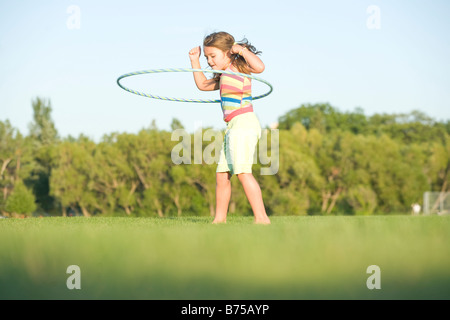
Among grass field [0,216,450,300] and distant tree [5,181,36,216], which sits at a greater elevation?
grass field [0,216,450,300]

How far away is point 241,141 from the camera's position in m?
5.66

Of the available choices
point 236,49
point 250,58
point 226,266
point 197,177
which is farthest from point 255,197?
point 197,177

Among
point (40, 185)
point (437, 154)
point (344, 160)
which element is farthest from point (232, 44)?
point (40, 185)

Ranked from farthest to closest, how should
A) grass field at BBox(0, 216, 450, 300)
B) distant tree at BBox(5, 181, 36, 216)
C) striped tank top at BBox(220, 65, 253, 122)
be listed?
1. distant tree at BBox(5, 181, 36, 216)
2. striped tank top at BBox(220, 65, 253, 122)
3. grass field at BBox(0, 216, 450, 300)

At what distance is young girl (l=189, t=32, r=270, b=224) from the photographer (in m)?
5.62

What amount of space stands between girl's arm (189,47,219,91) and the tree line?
36.9m

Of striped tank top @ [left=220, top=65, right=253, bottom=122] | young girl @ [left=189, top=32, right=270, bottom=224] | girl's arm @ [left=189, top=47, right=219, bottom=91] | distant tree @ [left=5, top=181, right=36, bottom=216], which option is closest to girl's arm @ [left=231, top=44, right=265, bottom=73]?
young girl @ [left=189, top=32, right=270, bottom=224]

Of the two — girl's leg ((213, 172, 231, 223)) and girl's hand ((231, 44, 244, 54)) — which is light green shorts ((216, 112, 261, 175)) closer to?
girl's leg ((213, 172, 231, 223))

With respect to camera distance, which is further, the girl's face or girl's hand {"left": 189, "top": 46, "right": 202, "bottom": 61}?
girl's hand {"left": 189, "top": 46, "right": 202, "bottom": 61}

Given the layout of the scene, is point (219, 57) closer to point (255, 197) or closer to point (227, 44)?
point (227, 44)

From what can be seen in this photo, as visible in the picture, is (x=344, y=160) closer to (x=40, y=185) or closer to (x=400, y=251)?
(x=40, y=185)

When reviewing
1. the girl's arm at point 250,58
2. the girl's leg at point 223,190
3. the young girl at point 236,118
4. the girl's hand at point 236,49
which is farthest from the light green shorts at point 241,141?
the girl's hand at point 236,49

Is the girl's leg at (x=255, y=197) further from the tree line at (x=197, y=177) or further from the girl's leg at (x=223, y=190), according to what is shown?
the tree line at (x=197, y=177)

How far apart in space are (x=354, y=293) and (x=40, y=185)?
180 ft
